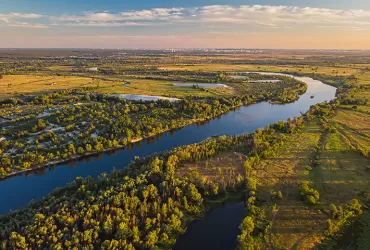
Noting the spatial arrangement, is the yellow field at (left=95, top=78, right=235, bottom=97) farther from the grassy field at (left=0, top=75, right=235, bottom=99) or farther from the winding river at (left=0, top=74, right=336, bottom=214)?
→ the winding river at (left=0, top=74, right=336, bottom=214)

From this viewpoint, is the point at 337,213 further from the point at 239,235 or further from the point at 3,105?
the point at 3,105

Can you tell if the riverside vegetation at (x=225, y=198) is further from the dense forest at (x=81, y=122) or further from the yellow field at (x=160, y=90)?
the yellow field at (x=160, y=90)

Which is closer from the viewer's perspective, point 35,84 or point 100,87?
point 100,87

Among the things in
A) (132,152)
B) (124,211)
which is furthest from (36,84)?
(124,211)

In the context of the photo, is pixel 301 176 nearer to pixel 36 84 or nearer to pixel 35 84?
pixel 36 84

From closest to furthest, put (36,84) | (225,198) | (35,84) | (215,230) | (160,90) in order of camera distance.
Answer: (215,230) < (225,198) < (160,90) < (35,84) < (36,84)

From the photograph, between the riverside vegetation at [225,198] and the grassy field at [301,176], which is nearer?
the riverside vegetation at [225,198]

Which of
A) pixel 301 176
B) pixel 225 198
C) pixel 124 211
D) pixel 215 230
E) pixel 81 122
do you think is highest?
pixel 81 122

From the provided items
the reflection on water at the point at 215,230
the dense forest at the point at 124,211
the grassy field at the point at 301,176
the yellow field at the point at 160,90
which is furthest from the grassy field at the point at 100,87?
the reflection on water at the point at 215,230
